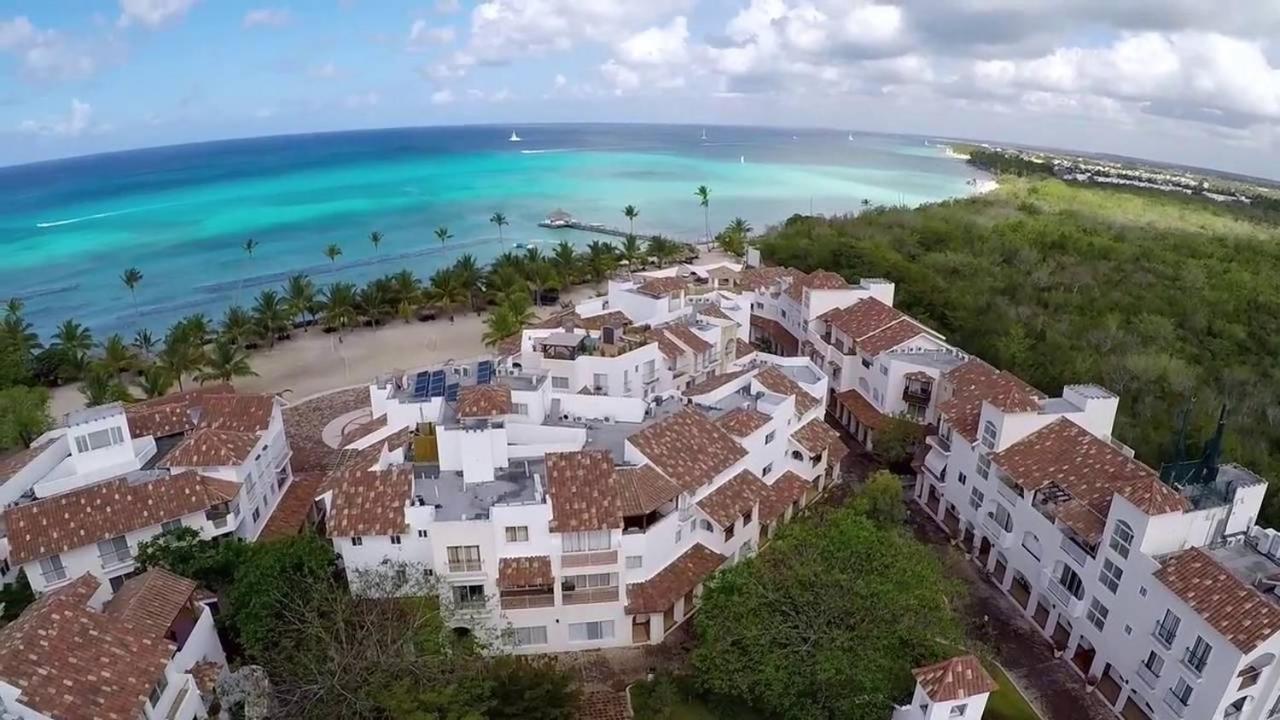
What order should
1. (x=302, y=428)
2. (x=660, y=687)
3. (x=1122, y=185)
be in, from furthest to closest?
(x=1122, y=185)
(x=302, y=428)
(x=660, y=687)

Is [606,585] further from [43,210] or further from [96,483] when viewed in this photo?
[43,210]

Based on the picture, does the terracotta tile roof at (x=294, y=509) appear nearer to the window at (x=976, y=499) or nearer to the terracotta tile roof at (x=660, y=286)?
the terracotta tile roof at (x=660, y=286)

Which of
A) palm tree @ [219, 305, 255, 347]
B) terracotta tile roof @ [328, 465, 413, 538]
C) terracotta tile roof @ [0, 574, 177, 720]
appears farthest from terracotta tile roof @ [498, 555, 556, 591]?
palm tree @ [219, 305, 255, 347]

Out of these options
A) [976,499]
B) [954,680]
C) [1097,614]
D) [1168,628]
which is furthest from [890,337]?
[954,680]

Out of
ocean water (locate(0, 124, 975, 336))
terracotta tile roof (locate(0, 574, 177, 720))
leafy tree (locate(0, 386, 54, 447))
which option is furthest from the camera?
ocean water (locate(0, 124, 975, 336))

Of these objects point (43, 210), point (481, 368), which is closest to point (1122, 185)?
point (481, 368)

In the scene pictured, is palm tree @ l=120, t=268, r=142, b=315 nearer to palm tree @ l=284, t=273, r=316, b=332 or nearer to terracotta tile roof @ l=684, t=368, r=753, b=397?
palm tree @ l=284, t=273, r=316, b=332
